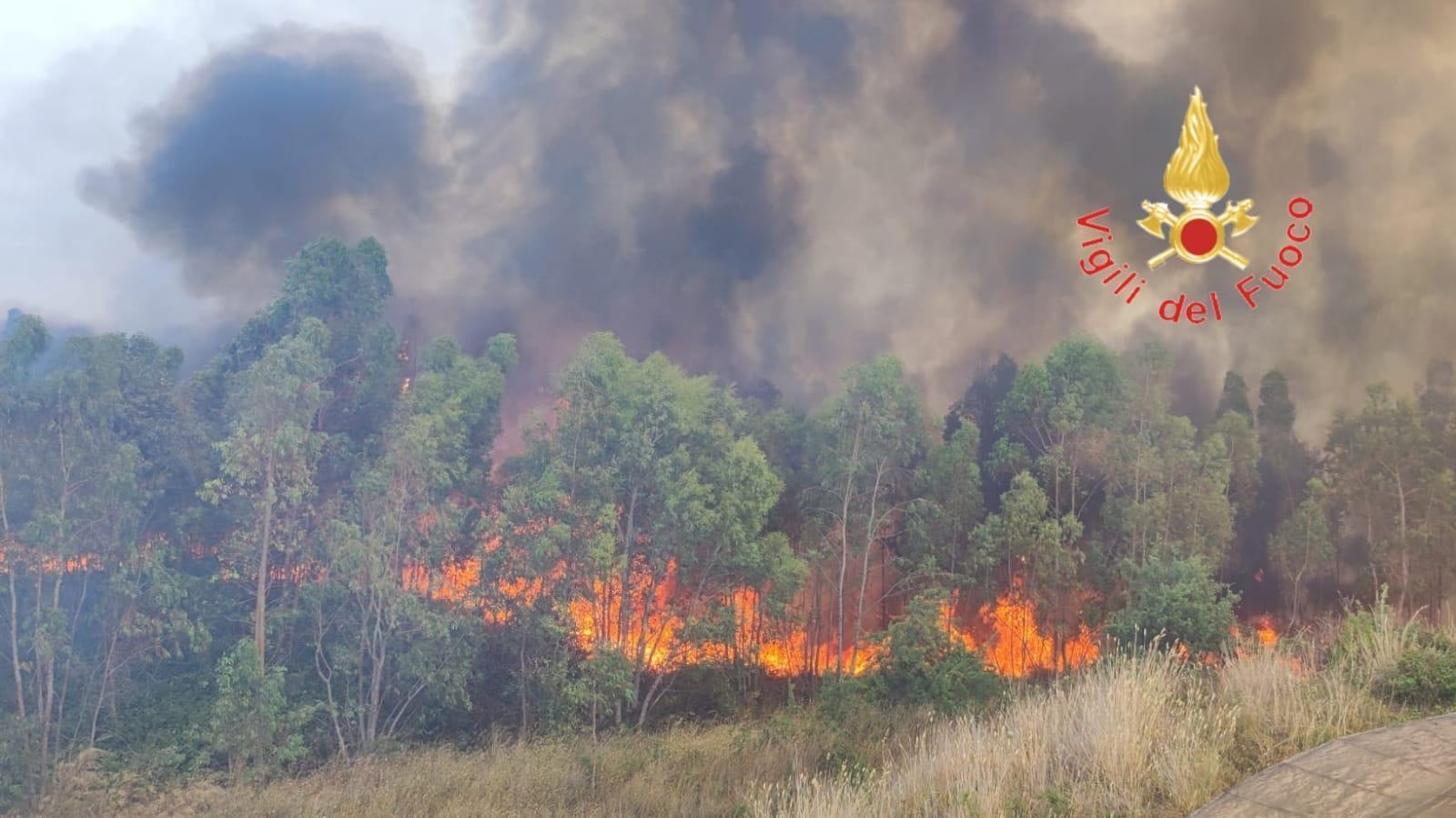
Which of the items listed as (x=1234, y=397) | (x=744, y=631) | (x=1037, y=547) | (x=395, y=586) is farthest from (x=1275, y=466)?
(x=395, y=586)

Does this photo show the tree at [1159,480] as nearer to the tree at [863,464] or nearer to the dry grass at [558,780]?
the tree at [863,464]

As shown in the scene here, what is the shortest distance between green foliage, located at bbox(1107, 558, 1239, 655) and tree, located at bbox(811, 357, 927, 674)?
23.5ft

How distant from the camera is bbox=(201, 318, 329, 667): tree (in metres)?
20.2

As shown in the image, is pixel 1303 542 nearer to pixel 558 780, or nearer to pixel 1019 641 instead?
pixel 1019 641

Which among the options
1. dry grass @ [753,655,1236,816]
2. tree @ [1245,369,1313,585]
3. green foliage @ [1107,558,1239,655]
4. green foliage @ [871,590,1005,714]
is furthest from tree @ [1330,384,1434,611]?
dry grass @ [753,655,1236,816]

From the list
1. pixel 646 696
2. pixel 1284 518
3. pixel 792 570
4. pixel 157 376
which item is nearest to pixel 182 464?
pixel 157 376

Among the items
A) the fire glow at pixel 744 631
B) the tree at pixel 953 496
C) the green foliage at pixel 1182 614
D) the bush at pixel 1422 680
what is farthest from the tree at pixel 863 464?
the bush at pixel 1422 680

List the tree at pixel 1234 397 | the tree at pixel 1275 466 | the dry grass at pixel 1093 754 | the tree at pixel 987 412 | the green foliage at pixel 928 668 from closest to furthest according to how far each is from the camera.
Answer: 1. the dry grass at pixel 1093 754
2. the green foliage at pixel 928 668
3. the tree at pixel 1275 466
4. the tree at pixel 987 412
5. the tree at pixel 1234 397

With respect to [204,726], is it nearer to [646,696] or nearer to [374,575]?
[374,575]

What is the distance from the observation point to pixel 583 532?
2300 cm

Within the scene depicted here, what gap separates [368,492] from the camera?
22.0 m

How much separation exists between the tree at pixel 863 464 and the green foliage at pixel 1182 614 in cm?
716

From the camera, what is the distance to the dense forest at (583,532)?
2067 centimetres

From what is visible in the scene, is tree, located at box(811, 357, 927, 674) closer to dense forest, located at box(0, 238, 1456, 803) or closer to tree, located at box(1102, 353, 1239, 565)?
dense forest, located at box(0, 238, 1456, 803)
